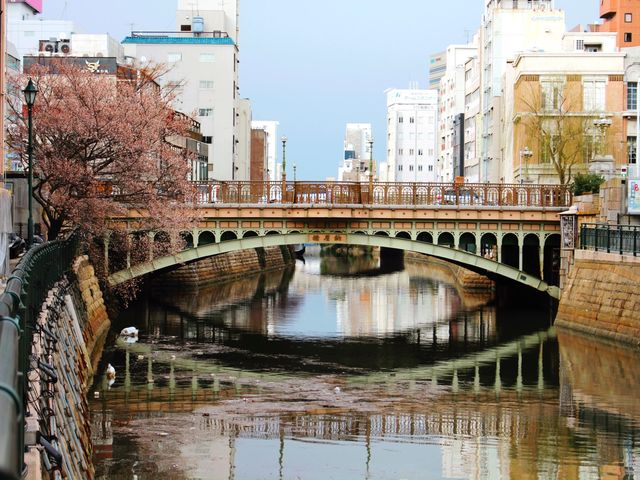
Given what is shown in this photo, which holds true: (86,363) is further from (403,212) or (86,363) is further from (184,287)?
(184,287)

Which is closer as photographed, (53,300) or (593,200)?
(53,300)

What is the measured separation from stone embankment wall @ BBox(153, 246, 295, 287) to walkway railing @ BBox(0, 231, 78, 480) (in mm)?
47063

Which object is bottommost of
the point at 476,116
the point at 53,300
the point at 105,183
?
the point at 53,300

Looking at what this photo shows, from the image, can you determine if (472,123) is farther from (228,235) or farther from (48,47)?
(228,235)

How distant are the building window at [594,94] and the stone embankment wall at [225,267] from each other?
1087 inches

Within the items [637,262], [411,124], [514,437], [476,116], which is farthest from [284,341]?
[411,124]

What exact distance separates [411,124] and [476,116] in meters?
89.1

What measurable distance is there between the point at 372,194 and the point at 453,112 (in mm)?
88513

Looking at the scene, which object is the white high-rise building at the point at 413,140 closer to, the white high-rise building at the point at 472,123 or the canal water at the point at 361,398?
the white high-rise building at the point at 472,123

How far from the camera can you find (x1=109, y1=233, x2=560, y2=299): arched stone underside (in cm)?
5044

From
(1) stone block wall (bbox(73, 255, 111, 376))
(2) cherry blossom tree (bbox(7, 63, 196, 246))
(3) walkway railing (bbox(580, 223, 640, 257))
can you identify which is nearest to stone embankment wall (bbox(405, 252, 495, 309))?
(3) walkway railing (bbox(580, 223, 640, 257))

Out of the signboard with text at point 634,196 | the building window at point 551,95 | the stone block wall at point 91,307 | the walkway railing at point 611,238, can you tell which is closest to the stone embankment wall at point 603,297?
the walkway railing at point 611,238

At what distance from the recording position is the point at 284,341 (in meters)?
46.7

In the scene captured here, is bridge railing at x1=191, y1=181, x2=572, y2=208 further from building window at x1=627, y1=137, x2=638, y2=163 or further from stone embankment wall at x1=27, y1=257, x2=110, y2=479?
building window at x1=627, y1=137, x2=638, y2=163
